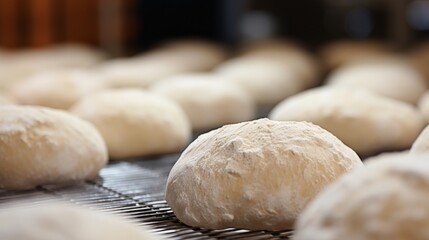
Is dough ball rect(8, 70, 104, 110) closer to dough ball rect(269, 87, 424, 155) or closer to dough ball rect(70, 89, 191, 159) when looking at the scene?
dough ball rect(70, 89, 191, 159)

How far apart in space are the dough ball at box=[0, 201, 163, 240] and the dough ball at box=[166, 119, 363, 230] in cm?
43

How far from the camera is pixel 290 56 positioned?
399cm

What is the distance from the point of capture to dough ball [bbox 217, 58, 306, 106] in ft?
10.8

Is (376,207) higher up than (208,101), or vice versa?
(376,207)

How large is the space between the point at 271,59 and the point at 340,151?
237cm

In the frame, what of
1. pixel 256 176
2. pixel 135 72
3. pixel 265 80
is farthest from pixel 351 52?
pixel 256 176

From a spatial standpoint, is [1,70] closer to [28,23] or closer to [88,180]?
[28,23]

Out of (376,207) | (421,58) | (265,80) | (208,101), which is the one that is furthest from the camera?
(421,58)

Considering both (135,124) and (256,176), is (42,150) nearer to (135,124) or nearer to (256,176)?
(135,124)

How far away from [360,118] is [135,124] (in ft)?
2.09

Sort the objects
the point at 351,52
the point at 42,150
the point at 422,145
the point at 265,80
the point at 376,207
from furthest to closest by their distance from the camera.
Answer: the point at 351,52
the point at 265,80
the point at 42,150
the point at 422,145
the point at 376,207

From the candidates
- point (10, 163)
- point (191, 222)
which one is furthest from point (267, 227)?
point (10, 163)

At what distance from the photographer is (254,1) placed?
4.79 m

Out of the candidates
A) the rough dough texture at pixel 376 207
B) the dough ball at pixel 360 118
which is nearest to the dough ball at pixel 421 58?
the dough ball at pixel 360 118
